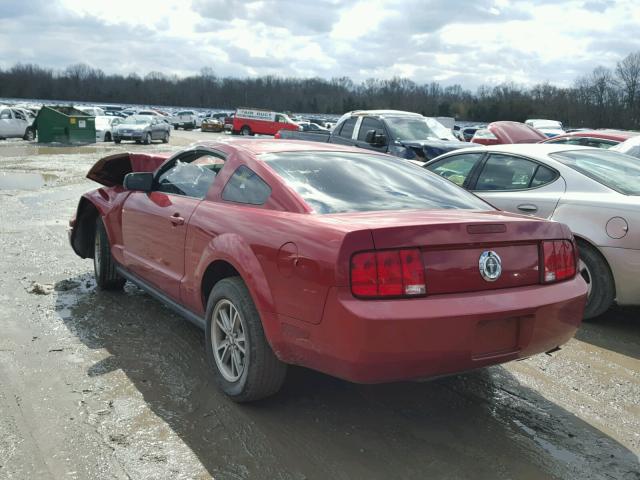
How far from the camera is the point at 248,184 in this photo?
12.3 ft

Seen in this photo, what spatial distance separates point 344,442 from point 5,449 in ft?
5.44

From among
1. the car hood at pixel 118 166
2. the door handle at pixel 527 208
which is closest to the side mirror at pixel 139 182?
the car hood at pixel 118 166

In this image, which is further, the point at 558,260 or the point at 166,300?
the point at 166,300

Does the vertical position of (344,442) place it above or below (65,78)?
below

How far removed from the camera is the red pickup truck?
43.5m

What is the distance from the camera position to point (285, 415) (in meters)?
3.41

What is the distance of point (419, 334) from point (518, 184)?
3533 mm

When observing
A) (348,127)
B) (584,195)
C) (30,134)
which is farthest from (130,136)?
(584,195)

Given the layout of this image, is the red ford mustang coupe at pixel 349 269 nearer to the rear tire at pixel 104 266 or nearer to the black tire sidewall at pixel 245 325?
the black tire sidewall at pixel 245 325

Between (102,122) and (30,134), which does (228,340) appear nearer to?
(30,134)

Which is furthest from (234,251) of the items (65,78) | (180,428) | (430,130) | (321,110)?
(65,78)

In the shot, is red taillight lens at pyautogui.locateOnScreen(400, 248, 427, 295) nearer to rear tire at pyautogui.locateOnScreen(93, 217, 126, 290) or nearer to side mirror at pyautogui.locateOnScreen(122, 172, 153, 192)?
side mirror at pyautogui.locateOnScreen(122, 172, 153, 192)

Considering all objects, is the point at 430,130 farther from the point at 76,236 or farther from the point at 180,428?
the point at 180,428

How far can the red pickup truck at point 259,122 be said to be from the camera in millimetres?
43531
